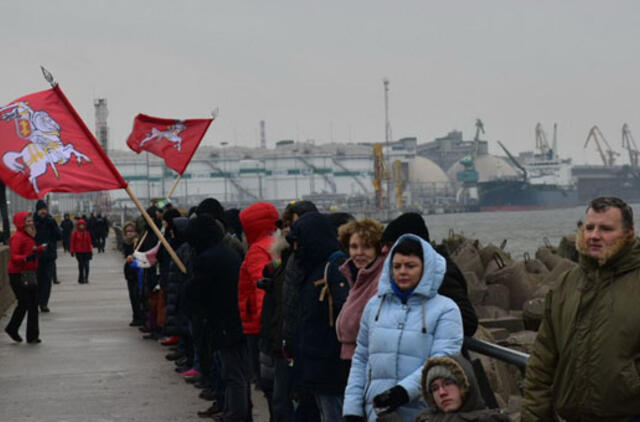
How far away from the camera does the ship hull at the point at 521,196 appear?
18138 centimetres

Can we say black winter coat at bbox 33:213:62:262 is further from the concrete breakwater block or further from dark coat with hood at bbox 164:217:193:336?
the concrete breakwater block

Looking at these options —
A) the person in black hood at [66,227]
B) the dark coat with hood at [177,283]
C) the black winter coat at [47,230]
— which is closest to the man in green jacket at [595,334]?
the dark coat with hood at [177,283]

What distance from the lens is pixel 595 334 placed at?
4.02m

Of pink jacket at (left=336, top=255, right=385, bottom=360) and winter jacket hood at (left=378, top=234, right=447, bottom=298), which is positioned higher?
winter jacket hood at (left=378, top=234, right=447, bottom=298)

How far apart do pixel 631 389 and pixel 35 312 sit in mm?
10276

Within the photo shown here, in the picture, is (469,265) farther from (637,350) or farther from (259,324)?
(637,350)

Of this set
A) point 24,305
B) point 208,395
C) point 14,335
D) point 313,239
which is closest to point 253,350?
point 208,395

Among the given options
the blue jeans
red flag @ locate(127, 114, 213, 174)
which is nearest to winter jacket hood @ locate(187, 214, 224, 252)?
the blue jeans

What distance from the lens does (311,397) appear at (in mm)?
6242

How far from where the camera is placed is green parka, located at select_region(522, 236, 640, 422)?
3.97m

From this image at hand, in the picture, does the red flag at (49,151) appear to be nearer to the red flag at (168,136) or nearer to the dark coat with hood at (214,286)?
the dark coat with hood at (214,286)

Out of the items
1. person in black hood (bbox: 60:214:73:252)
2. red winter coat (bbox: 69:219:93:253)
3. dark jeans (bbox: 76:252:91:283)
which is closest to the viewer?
red winter coat (bbox: 69:219:93:253)

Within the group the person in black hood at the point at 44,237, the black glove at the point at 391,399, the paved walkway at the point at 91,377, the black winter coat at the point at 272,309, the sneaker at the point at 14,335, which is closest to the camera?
the black glove at the point at 391,399

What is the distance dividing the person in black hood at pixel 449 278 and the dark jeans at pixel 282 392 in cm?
177
